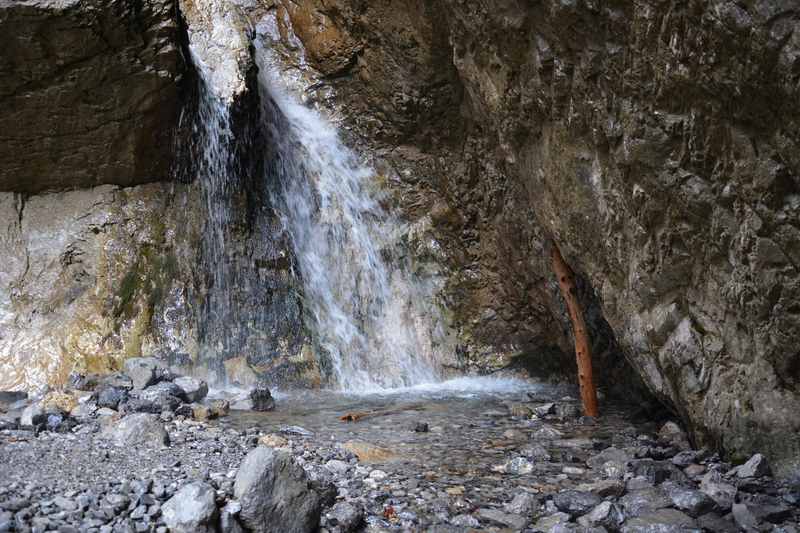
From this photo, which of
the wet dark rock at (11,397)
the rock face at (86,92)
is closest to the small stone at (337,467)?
the wet dark rock at (11,397)

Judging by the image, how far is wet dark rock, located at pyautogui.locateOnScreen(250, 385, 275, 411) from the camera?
21.1 ft

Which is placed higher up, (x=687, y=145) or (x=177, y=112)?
(x=177, y=112)

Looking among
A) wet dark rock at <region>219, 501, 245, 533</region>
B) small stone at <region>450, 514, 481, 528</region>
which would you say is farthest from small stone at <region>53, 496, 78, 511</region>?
small stone at <region>450, 514, 481, 528</region>

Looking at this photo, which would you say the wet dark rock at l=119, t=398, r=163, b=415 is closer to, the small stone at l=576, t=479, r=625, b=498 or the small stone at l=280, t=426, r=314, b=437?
the small stone at l=280, t=426, r=314, b=437

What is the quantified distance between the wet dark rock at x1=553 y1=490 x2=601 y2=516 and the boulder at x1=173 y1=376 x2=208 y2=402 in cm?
389

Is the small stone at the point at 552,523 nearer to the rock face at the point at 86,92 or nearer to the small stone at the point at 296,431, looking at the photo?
the small stone at the point at 296,431

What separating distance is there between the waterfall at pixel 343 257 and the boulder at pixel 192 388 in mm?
1866

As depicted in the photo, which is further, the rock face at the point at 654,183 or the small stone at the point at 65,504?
the rock face at the point at 654,183

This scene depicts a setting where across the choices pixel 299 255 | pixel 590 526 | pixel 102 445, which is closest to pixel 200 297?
pixel 299 255

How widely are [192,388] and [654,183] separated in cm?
462

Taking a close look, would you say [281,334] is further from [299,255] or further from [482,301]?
[482,301]

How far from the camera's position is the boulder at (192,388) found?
646 centimetres

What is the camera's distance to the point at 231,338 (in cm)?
816

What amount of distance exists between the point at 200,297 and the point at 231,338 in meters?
0.67
